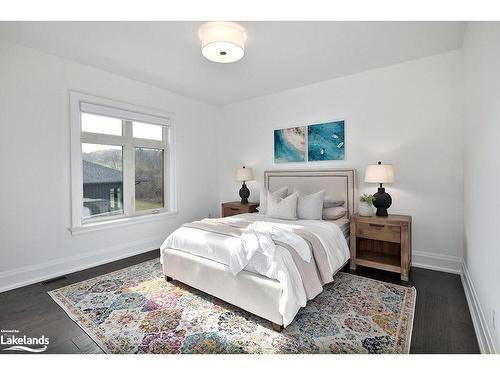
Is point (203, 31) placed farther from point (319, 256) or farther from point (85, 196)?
point (85, 196)

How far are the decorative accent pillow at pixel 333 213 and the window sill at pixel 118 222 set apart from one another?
8.28ft

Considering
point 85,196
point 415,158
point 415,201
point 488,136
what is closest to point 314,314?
point 488,136

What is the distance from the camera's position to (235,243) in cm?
225

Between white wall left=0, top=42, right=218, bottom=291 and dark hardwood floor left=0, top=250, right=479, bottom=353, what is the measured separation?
36 cm

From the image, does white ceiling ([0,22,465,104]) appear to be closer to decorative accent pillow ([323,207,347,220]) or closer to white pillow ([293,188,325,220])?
white pillow ([293,188,325,220])

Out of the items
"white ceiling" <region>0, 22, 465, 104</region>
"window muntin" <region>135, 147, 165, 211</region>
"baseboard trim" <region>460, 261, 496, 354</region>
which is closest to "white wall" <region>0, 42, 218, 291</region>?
"white ceiling" <region>0, 22, 465, 104</region>

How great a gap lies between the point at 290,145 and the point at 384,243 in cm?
200

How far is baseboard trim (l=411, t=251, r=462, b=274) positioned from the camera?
290 centimetres

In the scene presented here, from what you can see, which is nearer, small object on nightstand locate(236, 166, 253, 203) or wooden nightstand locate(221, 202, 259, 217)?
wooden nightstand locate(221, 202, 259, 217)

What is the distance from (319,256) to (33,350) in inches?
89.3

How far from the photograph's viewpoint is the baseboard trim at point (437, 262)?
2898mm

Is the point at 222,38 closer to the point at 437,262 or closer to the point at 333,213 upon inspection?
the point at 333,213

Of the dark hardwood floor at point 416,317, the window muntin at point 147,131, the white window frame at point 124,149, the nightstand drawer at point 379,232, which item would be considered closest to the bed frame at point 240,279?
the nightstand drawer at point 379,232

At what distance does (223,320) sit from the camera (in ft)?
6.68
